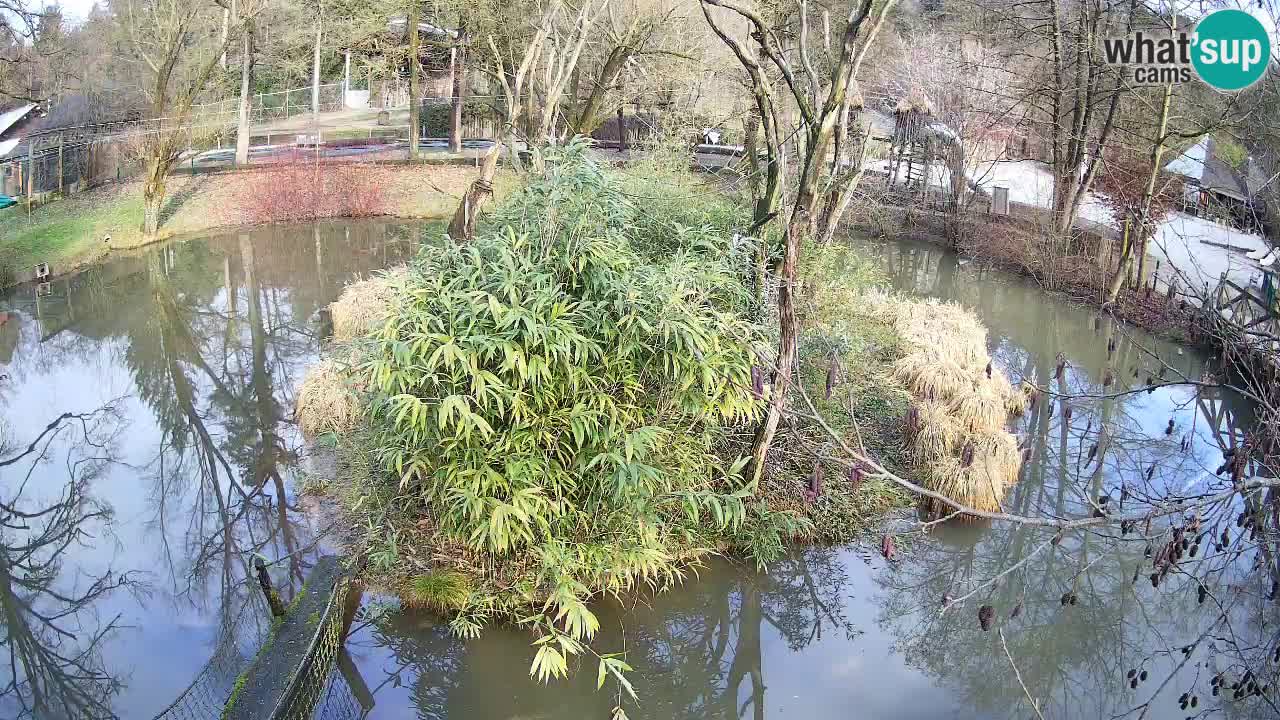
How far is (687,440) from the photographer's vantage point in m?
7.20

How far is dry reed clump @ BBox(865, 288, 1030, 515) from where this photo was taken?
855 cm

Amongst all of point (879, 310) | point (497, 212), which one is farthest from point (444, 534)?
point (879, 310)

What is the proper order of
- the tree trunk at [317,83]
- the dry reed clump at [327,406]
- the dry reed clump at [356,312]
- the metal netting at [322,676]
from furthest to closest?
the tree trunk at [317,83] < the dry reed clump at [356,312] < the dry reed clump at [327,406] < the metal netting at [322,676]

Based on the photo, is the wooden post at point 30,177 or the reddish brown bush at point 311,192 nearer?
the wooden post at point 30,177

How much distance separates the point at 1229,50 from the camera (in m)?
9.69

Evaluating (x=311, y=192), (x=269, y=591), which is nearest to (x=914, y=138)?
(x=311, y=192)

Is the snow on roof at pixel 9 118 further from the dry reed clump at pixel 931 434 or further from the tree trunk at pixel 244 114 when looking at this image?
the dry reed clump at pixel 931 434

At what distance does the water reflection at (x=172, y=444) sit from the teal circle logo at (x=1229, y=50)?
8694mm

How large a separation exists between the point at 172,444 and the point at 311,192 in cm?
1225

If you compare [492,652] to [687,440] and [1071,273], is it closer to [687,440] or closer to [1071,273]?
[687,440]

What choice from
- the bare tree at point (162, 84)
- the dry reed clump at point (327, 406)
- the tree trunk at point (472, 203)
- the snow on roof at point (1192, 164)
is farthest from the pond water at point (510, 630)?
the bare tree at point (162, 84)

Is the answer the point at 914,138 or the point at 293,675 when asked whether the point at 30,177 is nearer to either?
the point at 293,675

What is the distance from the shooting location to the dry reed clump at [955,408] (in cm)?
855

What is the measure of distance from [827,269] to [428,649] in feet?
17.8
